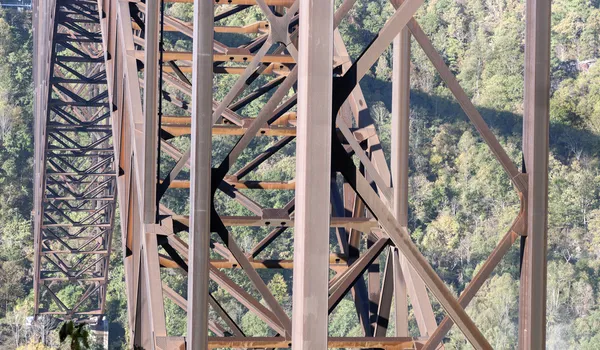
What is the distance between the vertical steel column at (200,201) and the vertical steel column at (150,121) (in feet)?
7.63

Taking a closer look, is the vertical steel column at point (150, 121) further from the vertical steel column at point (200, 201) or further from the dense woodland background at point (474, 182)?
the dense woodland background at point (474, 182)

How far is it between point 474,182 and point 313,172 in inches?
1549

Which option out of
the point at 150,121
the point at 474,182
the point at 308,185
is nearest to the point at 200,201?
the point at 308,185

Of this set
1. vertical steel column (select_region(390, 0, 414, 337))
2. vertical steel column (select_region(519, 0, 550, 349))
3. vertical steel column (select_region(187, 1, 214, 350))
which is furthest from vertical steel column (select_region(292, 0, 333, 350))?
vertical steel column (select_region(390, 0, 414, 337))

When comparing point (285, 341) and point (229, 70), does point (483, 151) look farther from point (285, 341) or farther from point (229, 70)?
point (285, 341)

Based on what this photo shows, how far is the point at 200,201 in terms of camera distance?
5.50 metres

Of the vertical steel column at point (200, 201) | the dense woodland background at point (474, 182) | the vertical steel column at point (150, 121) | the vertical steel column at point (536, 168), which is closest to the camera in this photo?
the vertical steel column at point (536, 168)

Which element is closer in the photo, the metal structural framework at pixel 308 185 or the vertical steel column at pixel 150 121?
the metal structural framework at pixel 308 185

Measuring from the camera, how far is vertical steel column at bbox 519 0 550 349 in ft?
14.9

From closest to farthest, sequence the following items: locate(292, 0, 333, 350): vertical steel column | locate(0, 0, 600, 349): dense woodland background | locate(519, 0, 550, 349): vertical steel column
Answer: locate(292, 0, 333, 350): vertical steel column
locate(519, 0, 550, 349): vertical steel column
locate(0, 0, 600, 349): dense woodland background

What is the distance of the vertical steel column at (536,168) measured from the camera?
4.54 meters

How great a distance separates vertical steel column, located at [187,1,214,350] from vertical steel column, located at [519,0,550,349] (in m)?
1.73

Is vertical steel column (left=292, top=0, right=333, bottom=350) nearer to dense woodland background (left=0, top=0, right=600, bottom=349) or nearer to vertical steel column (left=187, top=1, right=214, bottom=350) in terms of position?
vertical steel column (left=187, top=1, right=214, bottom=350)

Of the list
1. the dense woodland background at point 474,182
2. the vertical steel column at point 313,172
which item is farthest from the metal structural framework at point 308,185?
the dense woodland background at point 474,182
